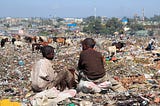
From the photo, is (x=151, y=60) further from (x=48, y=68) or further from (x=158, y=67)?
(x=48, y=68)

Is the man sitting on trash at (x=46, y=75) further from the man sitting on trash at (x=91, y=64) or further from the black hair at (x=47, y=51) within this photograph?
the man sitting on trash at (x=91, y=64)

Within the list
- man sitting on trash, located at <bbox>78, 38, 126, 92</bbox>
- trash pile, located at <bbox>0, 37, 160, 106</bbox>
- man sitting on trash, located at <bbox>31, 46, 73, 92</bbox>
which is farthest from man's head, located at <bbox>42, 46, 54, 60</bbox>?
trash pile, located at <bbox>0, 37, 160, 106</bbox>

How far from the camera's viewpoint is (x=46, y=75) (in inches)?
230

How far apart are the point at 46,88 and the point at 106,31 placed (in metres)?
60.9

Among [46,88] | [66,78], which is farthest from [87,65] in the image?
[46,88]

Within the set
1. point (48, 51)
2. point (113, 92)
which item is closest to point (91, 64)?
point (113, 92)

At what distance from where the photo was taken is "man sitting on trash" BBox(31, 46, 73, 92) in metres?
5.82

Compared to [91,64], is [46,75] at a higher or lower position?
lower

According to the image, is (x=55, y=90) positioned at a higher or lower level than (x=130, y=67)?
higher

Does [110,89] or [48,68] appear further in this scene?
[110,89]

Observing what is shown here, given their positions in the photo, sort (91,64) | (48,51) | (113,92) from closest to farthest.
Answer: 1. (48,51)
2. (91,64)
3. (113,92)

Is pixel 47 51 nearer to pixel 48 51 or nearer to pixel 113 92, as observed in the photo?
pixel 48 51

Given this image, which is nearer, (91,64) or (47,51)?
(47,51)

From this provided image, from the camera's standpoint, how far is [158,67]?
11.6 meters
